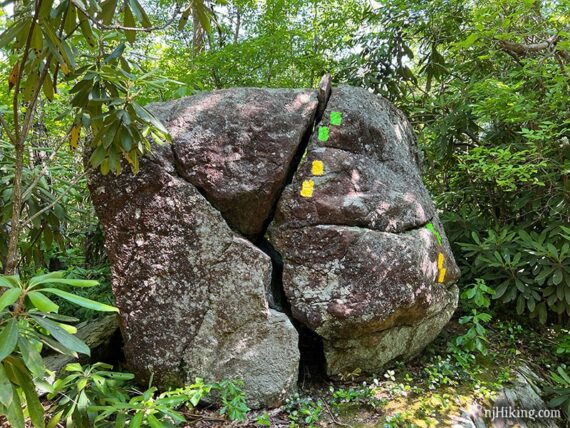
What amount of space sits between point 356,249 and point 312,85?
3.66 metres

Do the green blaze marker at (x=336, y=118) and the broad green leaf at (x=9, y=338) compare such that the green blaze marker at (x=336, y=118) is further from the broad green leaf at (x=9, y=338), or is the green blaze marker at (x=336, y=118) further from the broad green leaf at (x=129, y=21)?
the broad green leaf at (x=9, y=338)

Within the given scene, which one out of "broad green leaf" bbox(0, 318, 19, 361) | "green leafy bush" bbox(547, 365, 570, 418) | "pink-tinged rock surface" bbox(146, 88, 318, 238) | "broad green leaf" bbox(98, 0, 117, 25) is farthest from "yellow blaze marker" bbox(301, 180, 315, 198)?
"green leafy bush" bbox(547, 365, 570, 418)

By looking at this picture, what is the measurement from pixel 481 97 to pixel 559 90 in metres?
0.77

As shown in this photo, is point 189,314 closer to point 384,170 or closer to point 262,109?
point 262,109

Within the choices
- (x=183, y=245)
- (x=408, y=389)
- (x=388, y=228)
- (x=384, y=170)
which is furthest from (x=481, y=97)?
(x=183, y=245)

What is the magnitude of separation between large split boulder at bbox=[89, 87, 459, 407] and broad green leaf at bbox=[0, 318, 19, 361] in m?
1.23

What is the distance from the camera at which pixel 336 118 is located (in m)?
2.88

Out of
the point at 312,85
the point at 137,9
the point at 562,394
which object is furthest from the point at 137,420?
the point at 312,85

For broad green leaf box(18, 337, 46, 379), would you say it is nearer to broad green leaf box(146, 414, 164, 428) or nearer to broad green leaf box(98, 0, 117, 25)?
broad green leaf box(146, 414, 164, 428)

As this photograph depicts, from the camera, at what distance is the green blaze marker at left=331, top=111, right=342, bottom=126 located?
9.40 ft

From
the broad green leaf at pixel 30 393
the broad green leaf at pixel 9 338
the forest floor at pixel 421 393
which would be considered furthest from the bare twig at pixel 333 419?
the broad green leaf at pixel 9 338

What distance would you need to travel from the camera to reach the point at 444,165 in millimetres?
4965

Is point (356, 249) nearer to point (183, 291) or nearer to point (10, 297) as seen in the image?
point (183, 291)

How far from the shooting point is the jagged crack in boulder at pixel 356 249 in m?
2.61
